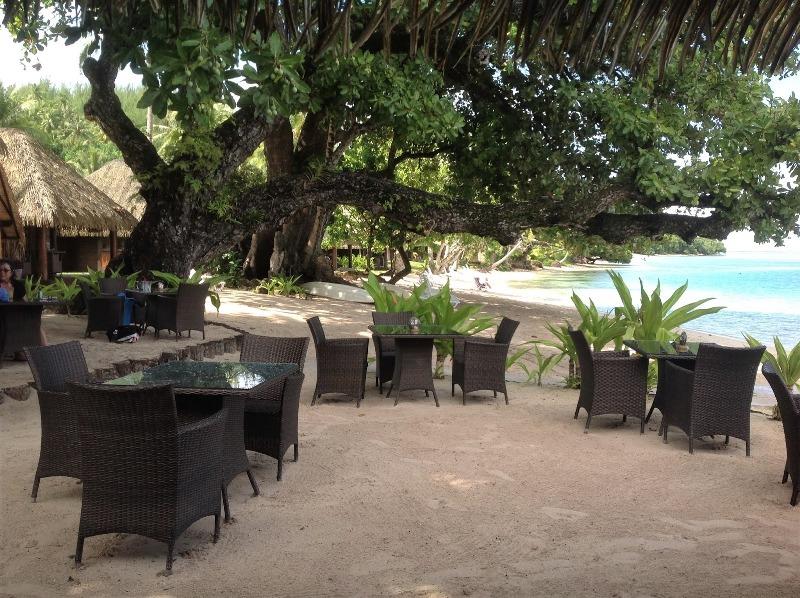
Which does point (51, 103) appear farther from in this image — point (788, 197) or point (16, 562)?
point (16, 562)

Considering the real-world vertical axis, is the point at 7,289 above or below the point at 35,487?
above

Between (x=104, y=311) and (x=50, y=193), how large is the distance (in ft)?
31.2

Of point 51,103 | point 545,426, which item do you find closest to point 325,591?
point 545,426

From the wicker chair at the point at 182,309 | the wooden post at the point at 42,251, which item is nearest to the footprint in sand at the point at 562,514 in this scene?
the wicker chair at the point at 182,309

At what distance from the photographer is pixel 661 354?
6000 millimetres

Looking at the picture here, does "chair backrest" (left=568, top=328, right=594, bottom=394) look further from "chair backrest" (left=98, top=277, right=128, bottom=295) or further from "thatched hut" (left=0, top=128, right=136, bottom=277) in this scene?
"thatched hut" (left=0, top=128, right=136, bottom=277)

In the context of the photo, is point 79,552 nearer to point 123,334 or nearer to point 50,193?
point 123,334

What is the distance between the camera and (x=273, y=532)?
12.5 ft

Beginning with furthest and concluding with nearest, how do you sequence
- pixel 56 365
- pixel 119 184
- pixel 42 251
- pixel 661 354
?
pixel 119 184 → pixel 42 251 → pixel 661 354 → pixel 56 365

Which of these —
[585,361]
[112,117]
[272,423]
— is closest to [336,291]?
[112,117]

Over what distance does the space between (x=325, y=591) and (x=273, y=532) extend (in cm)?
72

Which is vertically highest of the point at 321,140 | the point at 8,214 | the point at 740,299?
the point at 321,140

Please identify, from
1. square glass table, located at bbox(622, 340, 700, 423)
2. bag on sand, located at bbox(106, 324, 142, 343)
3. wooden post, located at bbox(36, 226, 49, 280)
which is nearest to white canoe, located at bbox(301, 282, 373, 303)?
wooden post, located at bbox(36, 226, 49, 280)

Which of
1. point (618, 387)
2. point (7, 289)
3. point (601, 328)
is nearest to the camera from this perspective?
point (618, 387)
